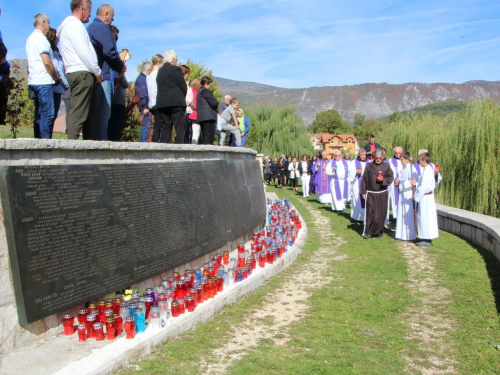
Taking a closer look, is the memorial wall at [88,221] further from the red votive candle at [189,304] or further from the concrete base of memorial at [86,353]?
the red votive candle at [189,304]

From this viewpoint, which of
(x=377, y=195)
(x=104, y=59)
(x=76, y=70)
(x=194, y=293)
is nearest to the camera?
(x=194, y=293)

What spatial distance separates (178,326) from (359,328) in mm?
1889

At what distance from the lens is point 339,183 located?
52.3 feet

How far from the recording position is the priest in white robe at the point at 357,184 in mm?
13234

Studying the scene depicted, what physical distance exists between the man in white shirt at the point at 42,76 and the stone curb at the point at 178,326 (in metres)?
3.16

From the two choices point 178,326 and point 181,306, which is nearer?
point 178,326

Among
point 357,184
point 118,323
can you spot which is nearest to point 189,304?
point 118,323

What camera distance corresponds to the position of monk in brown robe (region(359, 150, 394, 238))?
10881 millimetres

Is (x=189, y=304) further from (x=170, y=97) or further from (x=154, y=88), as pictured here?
(x=154, y=88)

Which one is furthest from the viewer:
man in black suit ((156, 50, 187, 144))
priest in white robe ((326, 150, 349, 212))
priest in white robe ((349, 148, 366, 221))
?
priest in white robe ((326, 150, 349, 212))

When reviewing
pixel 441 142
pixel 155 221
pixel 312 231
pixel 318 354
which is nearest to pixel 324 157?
pixel 441 142

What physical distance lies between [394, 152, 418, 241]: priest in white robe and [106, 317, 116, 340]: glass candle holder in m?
7.63

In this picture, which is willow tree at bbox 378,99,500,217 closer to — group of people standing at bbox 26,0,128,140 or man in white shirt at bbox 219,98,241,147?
man in white shirt at bbox 219,98,241,147

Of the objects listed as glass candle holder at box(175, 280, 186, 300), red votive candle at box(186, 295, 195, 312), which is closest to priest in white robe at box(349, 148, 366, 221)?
glass candle holder at box(175, 280, 186, 300)
